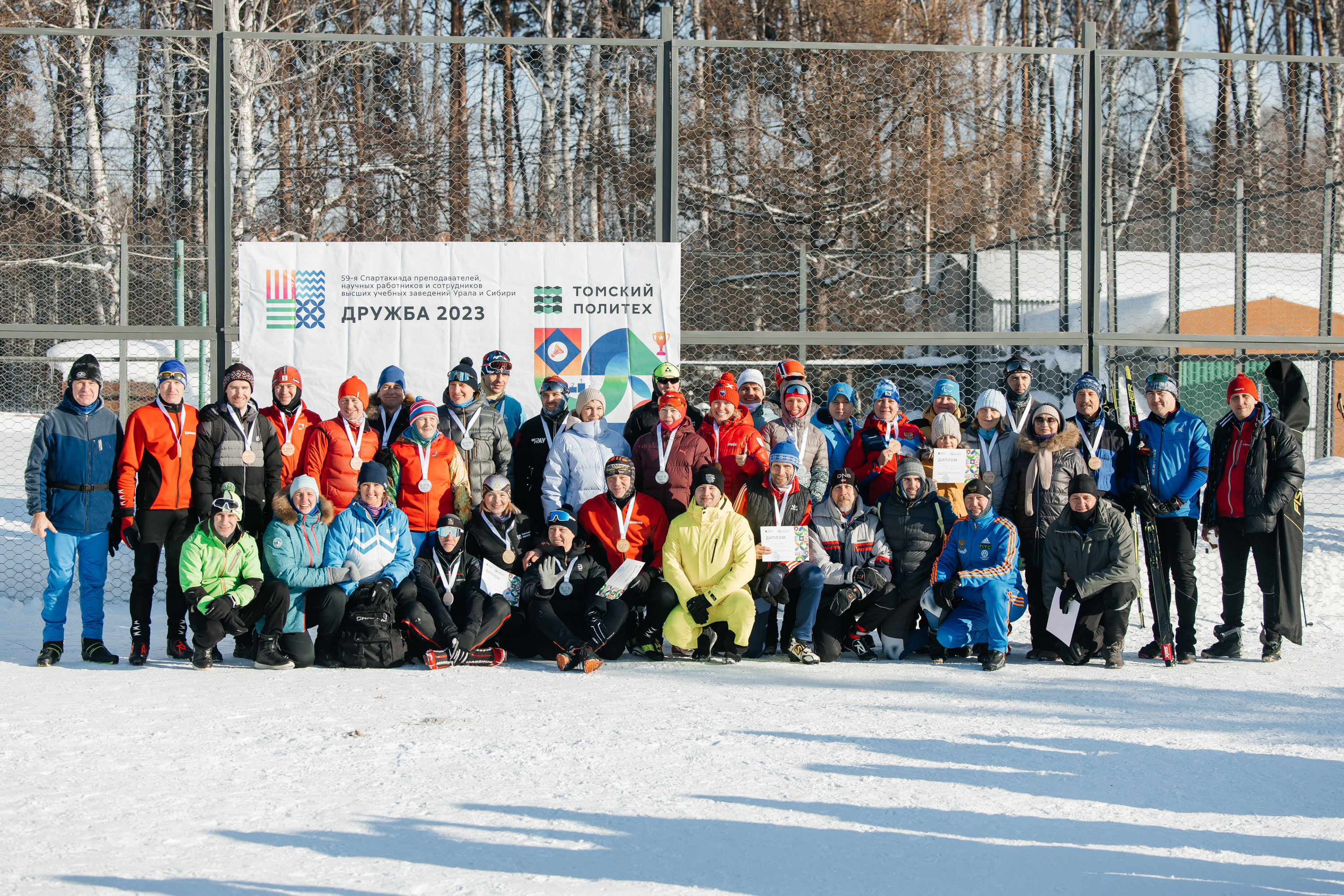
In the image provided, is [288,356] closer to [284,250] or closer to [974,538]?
[284,250]

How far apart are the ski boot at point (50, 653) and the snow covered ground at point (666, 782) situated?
0.09m

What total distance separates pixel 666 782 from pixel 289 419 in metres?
3.71

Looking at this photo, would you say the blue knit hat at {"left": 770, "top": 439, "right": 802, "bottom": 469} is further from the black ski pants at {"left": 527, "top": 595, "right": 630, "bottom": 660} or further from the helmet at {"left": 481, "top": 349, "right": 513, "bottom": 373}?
the helmet at {"left": 481, "top": 349, "right": 513, "bottom": 373}

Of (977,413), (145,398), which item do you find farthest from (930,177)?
(145,398)

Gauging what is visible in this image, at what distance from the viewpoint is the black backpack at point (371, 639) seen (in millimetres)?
5965

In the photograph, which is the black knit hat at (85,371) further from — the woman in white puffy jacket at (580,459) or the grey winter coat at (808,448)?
the grey winter coat at (808,448)

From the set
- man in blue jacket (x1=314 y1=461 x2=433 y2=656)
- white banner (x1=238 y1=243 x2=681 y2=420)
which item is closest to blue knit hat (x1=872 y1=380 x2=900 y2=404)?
white banner (x1=238 y1=243 x2=681 y2=420)

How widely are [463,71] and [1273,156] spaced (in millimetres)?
14522

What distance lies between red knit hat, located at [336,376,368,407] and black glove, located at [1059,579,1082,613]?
158 inches

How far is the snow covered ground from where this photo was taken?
312 centimetres

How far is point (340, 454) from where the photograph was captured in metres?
6.45

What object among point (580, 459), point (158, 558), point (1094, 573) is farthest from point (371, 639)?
point (1094, 573)

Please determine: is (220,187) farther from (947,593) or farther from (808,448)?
(947,593)

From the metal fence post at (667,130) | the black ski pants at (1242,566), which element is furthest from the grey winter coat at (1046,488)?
the metal fence post at (667,130)
